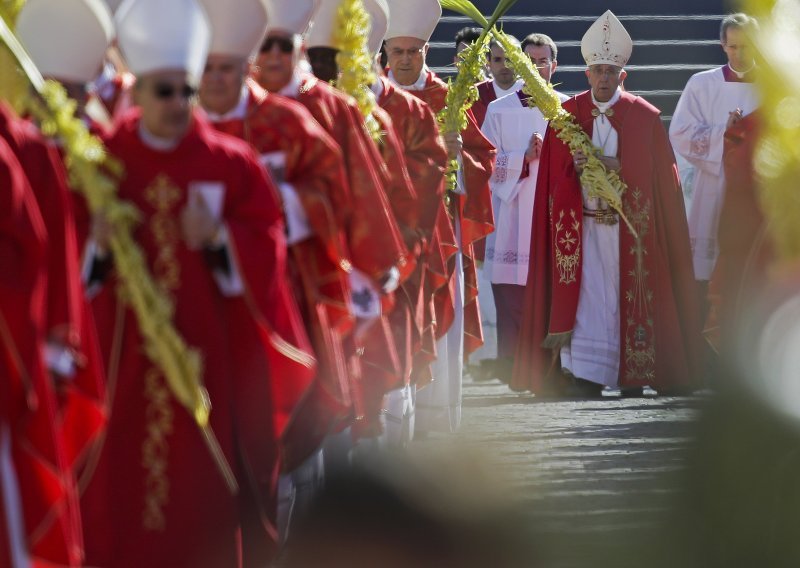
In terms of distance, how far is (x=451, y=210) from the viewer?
1066cm

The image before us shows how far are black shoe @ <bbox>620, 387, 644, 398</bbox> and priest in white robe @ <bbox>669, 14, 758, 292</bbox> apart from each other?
91 cm

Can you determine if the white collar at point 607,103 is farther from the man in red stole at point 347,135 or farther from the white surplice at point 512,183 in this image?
the man in red stole at point 347,135

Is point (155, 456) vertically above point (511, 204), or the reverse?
point (155, 456)

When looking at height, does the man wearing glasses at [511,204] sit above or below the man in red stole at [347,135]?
below

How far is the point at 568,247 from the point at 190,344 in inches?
261

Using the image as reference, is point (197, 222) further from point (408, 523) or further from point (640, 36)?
point (640, 36)

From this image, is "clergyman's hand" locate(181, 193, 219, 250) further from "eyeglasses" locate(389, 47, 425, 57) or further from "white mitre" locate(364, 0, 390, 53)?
"eyeglasses" locate(389, 47, 425, 57)

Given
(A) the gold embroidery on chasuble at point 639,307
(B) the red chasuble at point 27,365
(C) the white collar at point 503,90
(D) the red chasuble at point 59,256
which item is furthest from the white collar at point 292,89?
(C) the white collar at point 503,90

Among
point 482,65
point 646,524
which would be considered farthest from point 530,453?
point 646,524

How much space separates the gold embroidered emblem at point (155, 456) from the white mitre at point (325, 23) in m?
2.45

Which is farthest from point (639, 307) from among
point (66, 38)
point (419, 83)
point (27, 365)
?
point (27, 365)

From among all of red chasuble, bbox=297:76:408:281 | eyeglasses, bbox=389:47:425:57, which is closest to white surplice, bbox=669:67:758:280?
eyeglasses, bbox=389:47:425:57

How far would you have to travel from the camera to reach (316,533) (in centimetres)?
783

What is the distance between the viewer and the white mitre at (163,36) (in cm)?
586
